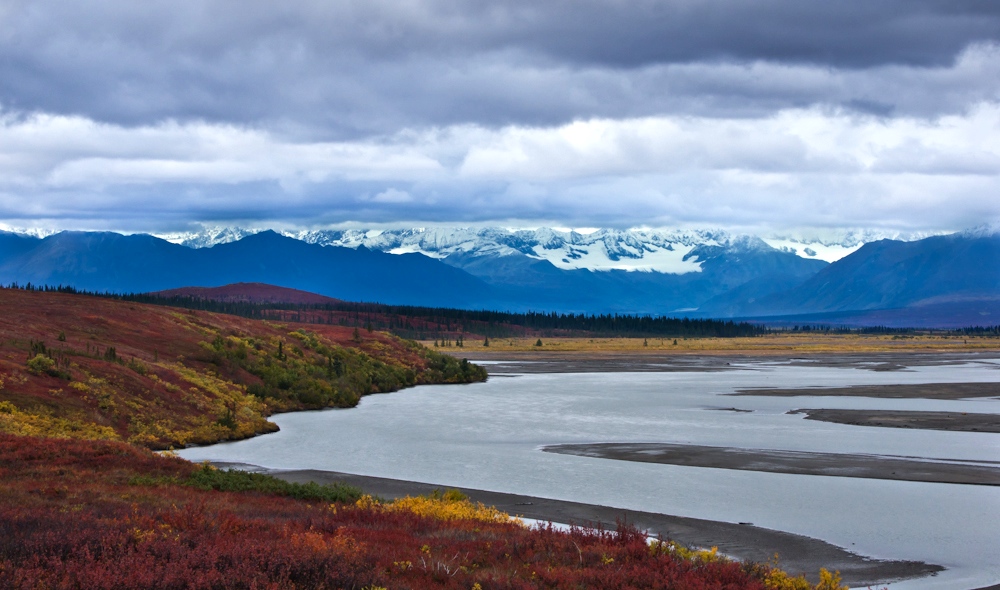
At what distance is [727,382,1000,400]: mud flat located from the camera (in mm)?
71062

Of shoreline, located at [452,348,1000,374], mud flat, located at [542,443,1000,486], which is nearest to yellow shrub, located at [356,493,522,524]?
mud flat, located at [542,443,1000,486]

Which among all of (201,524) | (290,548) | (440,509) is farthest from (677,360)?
(290,548)

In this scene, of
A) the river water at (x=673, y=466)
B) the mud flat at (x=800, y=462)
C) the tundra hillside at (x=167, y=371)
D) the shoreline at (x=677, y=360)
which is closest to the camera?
the river water at (x=673, y=466)

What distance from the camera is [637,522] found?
27047mm

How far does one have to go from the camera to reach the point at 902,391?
75.1 m

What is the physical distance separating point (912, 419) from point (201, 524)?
153 ft

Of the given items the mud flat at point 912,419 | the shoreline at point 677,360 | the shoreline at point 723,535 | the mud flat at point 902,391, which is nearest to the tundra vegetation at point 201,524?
the shoreline at point 723,535

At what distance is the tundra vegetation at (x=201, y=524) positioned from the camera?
48.6ft

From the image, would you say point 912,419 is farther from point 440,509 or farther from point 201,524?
point 201,524

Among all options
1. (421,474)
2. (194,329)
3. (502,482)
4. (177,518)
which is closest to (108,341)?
(194,329)

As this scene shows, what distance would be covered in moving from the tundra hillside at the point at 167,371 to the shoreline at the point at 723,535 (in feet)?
42.6

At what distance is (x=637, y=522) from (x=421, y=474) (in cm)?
1206

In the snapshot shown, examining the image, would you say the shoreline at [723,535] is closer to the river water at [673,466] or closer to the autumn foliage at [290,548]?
the river water at [673,466]

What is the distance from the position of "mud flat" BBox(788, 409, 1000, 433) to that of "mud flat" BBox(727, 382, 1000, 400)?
A: 13.3 m
